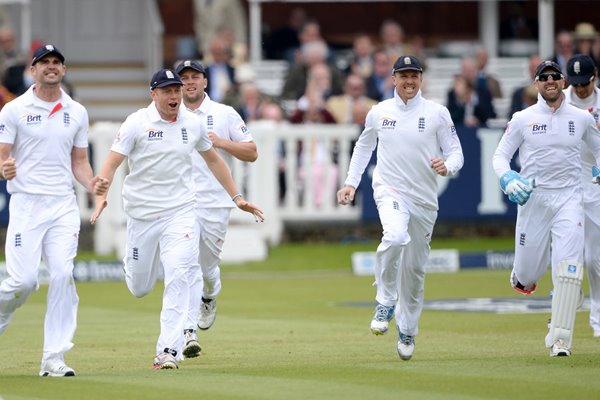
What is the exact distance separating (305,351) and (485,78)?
12.2m

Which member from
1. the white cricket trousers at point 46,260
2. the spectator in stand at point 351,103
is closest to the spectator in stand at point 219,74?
the spectator in stand at point 351,103

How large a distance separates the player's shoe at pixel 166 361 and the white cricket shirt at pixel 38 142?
4.67 ft

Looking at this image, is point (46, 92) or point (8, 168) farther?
point (46, 92)

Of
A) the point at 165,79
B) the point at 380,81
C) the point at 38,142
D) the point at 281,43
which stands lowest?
the point at 38,142

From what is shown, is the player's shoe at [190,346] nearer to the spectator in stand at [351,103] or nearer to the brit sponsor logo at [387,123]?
the brit sponsor logo at [387,123]

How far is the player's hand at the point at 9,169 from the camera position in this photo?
11.7m

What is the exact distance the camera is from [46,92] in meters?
12.0

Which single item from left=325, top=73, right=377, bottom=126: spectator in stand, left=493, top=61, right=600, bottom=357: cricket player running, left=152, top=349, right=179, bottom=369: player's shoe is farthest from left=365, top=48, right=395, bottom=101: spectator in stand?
left=152, top=349, right=179, bottom=369: player's shoe

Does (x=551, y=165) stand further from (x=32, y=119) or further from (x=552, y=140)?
(x=32, y=119)

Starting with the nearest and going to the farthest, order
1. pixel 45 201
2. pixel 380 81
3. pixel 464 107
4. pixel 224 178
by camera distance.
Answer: pixel 45 201 → pixel 224 178 → pixel 464 107 → pixel 380 81

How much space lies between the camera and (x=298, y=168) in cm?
2402

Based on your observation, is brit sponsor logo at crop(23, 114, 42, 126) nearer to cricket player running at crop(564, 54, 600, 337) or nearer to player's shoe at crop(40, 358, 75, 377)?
player's shoe at crop(40, 358, 75, 377)

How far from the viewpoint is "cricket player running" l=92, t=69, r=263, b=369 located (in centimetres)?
1241

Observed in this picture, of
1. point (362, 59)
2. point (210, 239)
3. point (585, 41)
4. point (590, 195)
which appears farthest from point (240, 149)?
point (585, 41)
